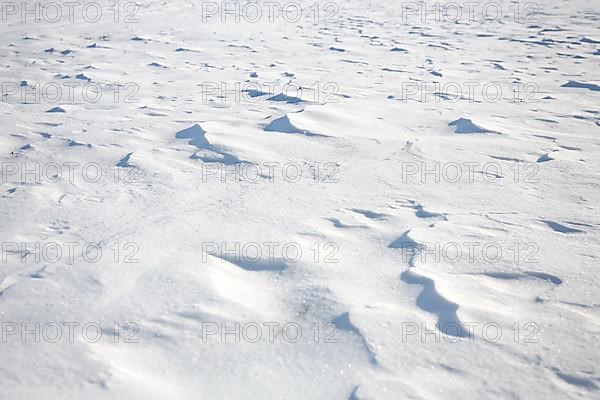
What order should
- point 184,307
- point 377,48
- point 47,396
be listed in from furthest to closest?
point 377,48, point 184,307, point 47,396

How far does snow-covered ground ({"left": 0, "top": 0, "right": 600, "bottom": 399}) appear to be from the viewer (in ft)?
4.86

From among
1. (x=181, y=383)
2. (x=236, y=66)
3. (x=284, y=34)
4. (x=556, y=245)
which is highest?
(x=284, y=34)

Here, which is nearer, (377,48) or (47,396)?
(47,396)

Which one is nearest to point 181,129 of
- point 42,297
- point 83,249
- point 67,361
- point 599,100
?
point 83,249

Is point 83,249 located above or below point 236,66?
below

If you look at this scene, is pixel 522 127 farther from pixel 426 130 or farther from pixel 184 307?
pixel 184 307

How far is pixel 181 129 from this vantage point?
337cm

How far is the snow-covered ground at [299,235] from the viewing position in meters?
1.48

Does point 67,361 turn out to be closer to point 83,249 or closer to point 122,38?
point 83,249

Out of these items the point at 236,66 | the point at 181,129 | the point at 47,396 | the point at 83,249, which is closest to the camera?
the point at 47,396

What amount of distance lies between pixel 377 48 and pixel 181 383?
5.49 meters

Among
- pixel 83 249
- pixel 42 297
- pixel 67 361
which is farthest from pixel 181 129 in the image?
pixel 67 361

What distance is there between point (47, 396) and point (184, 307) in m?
0.47

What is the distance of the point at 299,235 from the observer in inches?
84.5
